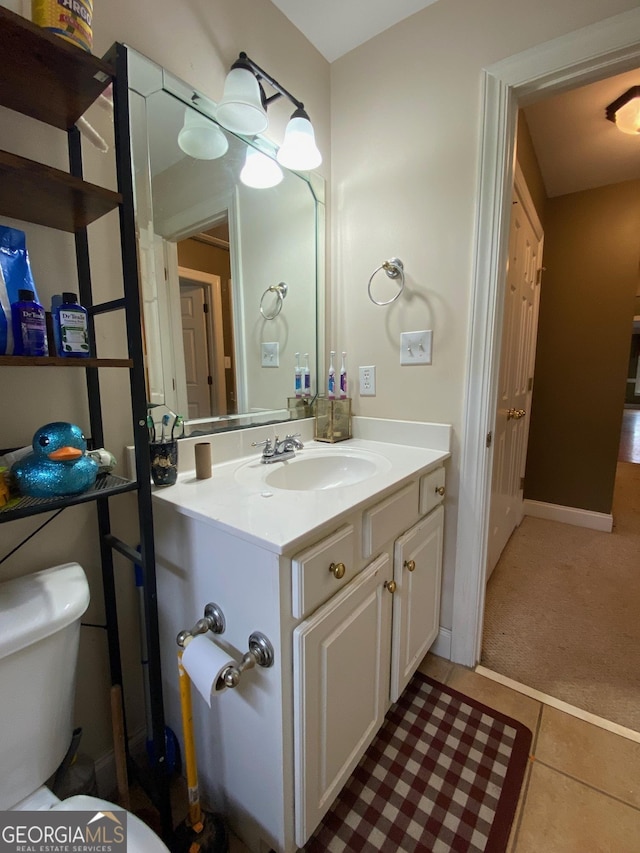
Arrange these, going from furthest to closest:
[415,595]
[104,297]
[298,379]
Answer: [298,379] < [415,595] < [104,297]

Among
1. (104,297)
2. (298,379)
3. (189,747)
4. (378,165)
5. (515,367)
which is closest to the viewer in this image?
(189,747)

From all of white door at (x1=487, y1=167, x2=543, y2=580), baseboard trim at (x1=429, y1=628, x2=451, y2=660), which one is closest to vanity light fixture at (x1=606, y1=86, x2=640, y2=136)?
white door at (x1=487, y1=167, x2=543, y2=580)

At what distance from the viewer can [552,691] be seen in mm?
1335

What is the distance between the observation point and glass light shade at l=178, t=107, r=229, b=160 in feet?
3.53

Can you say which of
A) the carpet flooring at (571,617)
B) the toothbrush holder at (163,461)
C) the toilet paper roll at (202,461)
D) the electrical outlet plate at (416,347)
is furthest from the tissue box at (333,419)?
the carpet flooring at (571,617)

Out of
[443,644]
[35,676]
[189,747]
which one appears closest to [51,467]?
[35,676]

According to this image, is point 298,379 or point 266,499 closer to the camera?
point 266,499

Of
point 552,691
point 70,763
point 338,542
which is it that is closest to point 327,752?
point 338,542

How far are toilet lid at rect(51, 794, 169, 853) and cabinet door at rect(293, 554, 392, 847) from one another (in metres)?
0.27

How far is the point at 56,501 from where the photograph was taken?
2.14ft

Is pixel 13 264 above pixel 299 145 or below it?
below

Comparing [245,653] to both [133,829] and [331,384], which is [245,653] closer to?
[133,829]

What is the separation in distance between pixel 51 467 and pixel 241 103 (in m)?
1.11

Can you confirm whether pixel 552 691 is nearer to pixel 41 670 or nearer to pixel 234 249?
pixel 41 670
